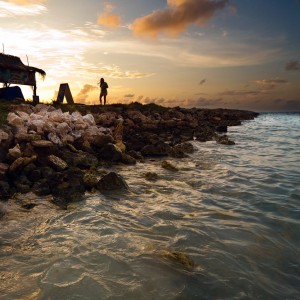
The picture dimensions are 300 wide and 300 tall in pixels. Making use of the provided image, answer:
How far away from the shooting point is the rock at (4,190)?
6770 millimetres

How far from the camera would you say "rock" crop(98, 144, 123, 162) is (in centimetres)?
1134

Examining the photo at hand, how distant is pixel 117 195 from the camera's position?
7504mm

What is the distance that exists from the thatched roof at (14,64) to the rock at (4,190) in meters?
15.2

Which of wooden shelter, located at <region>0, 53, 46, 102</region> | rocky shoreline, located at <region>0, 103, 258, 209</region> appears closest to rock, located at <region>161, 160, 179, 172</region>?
rocky shoreline, located at <region>0, 103, 258, 209</region>

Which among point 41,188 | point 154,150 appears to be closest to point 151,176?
point 41,188

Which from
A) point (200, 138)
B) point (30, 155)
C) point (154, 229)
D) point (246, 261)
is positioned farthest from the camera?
point (200, 138)

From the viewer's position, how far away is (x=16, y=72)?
20703 millimetres

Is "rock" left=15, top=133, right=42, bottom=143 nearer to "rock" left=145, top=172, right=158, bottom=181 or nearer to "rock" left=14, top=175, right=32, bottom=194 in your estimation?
"rock" left=14, top=175, right=32, bottom=194

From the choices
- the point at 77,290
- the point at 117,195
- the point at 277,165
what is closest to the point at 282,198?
the point at 117,195

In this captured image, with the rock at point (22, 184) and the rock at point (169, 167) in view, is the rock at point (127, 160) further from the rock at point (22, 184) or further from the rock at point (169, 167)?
the rock at point (22, 184)

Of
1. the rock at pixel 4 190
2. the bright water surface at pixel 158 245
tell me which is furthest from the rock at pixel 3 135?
the bright water surface at pixel 158 245

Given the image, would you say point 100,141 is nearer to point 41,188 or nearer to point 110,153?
point 110,153

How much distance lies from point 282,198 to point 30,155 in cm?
702

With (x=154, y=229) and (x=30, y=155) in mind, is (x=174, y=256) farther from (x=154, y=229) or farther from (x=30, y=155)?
(x=30, y=155)
